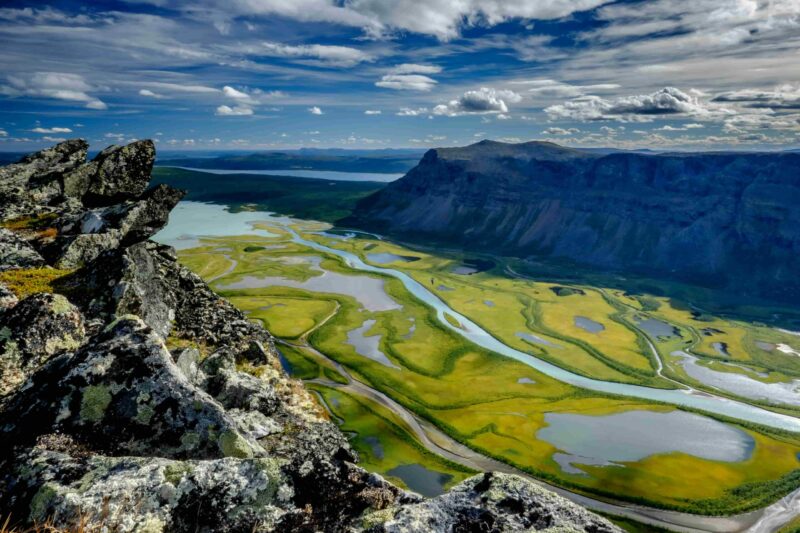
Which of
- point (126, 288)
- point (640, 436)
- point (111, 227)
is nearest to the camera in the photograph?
point (126, 288)

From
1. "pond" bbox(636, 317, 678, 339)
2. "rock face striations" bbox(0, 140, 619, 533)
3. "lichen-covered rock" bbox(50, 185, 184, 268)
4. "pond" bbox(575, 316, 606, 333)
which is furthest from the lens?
"pond" bbox(636, 317, 678, 339)

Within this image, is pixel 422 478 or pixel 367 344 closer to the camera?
pixel 422 478

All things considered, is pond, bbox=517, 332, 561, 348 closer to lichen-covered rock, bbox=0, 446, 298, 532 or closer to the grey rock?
the grey rock

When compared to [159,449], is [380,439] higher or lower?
lower

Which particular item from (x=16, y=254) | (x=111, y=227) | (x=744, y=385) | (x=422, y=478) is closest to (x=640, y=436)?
(x=422, y=478)

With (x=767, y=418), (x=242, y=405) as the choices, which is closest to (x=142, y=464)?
(x=242, y=405)

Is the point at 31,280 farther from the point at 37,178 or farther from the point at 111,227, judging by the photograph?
the point at 37,178

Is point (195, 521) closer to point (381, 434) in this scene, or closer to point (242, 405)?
point (242, 405)

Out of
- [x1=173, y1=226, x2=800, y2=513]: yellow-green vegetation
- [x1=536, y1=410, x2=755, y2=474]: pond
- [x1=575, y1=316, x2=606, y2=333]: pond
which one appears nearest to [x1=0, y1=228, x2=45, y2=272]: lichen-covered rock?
[x1=173, y1=226, x2=800, y2=513]: yellow-green vegetation
